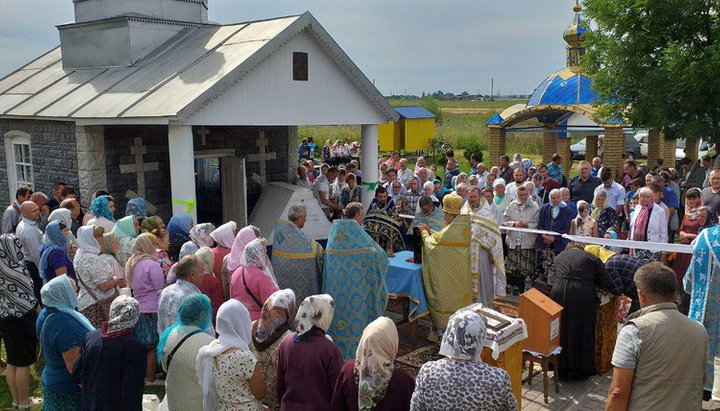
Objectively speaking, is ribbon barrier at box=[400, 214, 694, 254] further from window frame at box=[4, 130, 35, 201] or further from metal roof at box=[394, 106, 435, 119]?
metal roof at box=[394, 106, 435, 119]

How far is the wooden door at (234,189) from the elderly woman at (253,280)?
7149mm

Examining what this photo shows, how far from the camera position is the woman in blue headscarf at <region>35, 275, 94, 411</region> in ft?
14.6

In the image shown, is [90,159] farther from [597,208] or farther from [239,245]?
[597,208]

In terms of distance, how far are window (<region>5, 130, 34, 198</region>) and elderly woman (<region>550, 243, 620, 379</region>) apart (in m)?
10.7

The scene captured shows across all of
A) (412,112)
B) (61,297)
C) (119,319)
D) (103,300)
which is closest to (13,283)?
(103,300)

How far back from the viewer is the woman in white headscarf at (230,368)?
3883mm

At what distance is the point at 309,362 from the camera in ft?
12.8

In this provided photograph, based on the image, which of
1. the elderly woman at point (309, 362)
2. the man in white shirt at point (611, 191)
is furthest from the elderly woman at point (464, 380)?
the man in white shirt at point (611, 191)

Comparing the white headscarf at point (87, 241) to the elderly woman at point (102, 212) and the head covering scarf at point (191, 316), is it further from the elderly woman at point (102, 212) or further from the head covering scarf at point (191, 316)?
the head covering scarf at point (191, 316)

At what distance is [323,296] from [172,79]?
7775 millimetres

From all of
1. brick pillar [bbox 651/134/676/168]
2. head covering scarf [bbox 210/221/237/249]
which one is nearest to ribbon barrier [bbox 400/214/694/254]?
head covering scarf [bbox 210/221/237/249]

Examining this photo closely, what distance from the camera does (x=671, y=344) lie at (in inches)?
144

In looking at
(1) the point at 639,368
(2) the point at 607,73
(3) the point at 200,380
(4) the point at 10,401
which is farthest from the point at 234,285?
(2) the point at 607,73

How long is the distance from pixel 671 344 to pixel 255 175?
36.0ft
